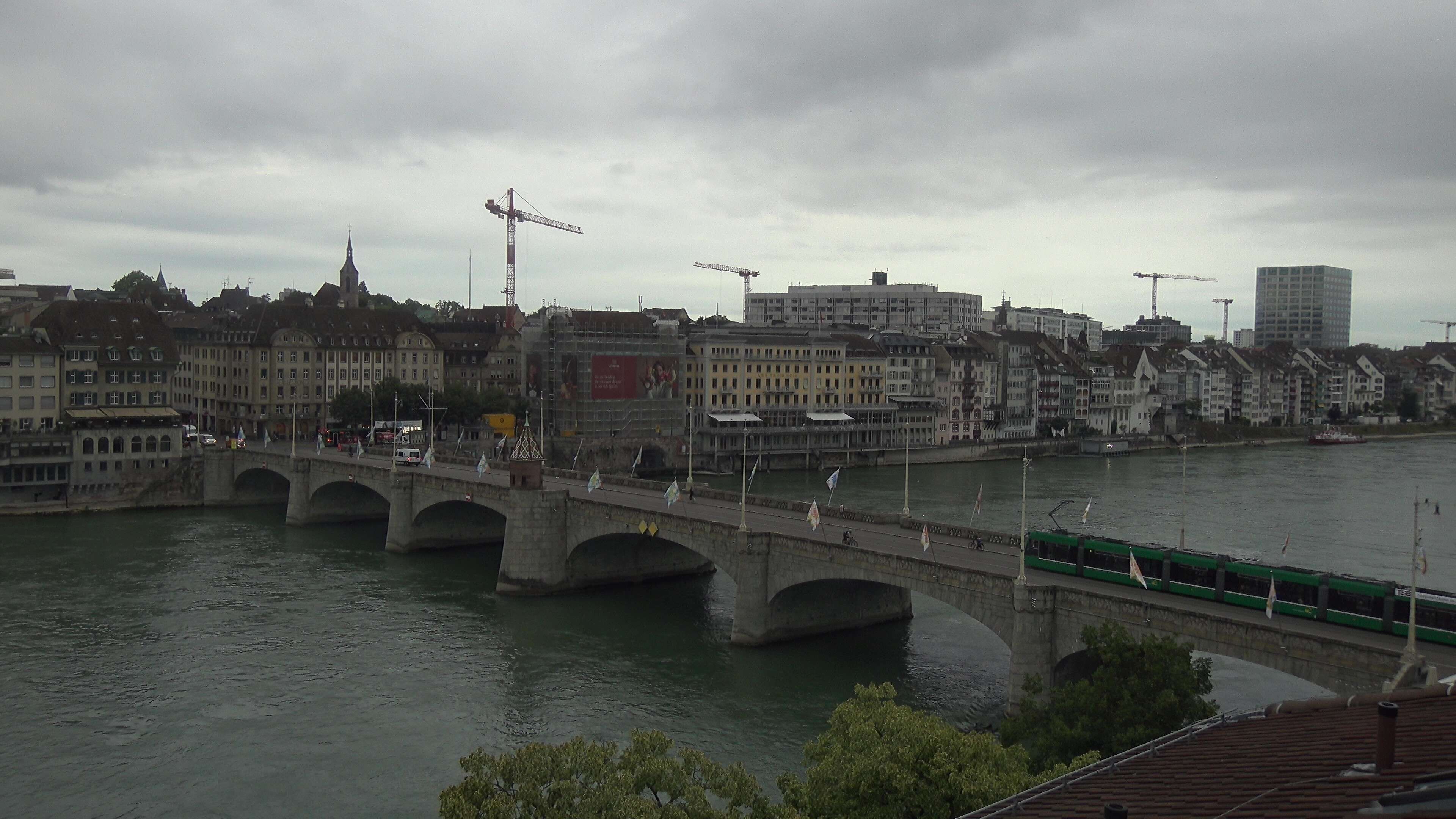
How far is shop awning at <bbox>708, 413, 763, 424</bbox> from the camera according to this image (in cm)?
12900

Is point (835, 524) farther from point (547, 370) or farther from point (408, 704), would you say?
point (547, 370)

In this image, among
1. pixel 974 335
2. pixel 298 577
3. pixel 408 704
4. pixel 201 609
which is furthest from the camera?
pixel 974 335

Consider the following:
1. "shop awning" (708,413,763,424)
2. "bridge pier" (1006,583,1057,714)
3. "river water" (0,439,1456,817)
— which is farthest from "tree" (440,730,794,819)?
"shop awning" (708,413,763,424)

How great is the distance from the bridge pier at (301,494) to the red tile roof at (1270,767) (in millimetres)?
72498

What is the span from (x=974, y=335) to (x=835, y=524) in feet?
380

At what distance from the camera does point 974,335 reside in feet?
Result: 541

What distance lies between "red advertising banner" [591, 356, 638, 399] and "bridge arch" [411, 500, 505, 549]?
43.6 meters

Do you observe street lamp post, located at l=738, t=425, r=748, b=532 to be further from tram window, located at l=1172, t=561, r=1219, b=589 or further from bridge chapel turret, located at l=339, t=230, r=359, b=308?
bridge chapel turret, located at l=339, t=230, r=359, b=308

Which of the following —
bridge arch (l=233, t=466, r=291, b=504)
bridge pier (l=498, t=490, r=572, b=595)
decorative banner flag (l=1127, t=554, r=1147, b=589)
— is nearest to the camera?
decorative banner flag (l=1127, t=554, r=1147, b=589)

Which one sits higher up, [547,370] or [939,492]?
[547,370]

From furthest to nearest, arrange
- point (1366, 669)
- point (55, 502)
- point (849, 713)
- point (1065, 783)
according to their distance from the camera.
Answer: point (55, 502) → point (1366, 669) → point (849, 713) → point (1065, 783)

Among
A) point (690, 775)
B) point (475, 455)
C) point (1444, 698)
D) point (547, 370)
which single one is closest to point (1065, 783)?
point (1444, 698)

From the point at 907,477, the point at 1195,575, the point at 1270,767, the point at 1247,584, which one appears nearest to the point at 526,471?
the point at 907,477

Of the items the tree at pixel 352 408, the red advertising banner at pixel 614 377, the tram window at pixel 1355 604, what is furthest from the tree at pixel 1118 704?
the tree at pixel 352 408
